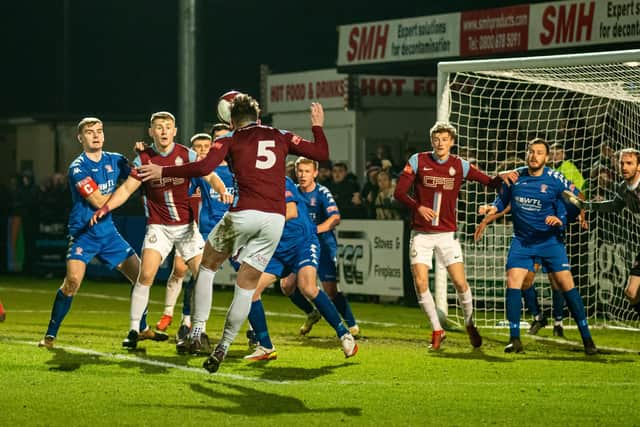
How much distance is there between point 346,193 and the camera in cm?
1919

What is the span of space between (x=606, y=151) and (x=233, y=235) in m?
7.86

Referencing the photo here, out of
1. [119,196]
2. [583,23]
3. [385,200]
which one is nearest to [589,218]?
[385,200]

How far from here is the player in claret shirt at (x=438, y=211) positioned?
11.7m

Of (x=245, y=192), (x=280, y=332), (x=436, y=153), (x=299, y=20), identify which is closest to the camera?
(x=245, y=192)

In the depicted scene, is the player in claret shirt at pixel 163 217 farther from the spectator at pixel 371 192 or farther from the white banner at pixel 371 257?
the spectator at pixel 371 192

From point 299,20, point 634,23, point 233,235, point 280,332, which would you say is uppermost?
point 299,20

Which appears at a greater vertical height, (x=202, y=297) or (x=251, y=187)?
(x=251, y=187)

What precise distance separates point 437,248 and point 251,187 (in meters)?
3.26

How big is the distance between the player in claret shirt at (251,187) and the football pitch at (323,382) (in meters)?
0.76

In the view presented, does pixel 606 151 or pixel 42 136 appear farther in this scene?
pixel 42 136

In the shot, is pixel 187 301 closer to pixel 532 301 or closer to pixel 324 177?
pixel 532 301

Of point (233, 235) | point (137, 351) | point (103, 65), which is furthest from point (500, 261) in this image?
point (103, 65)

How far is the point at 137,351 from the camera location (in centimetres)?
1107

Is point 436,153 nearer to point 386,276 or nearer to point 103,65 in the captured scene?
point 386,276
